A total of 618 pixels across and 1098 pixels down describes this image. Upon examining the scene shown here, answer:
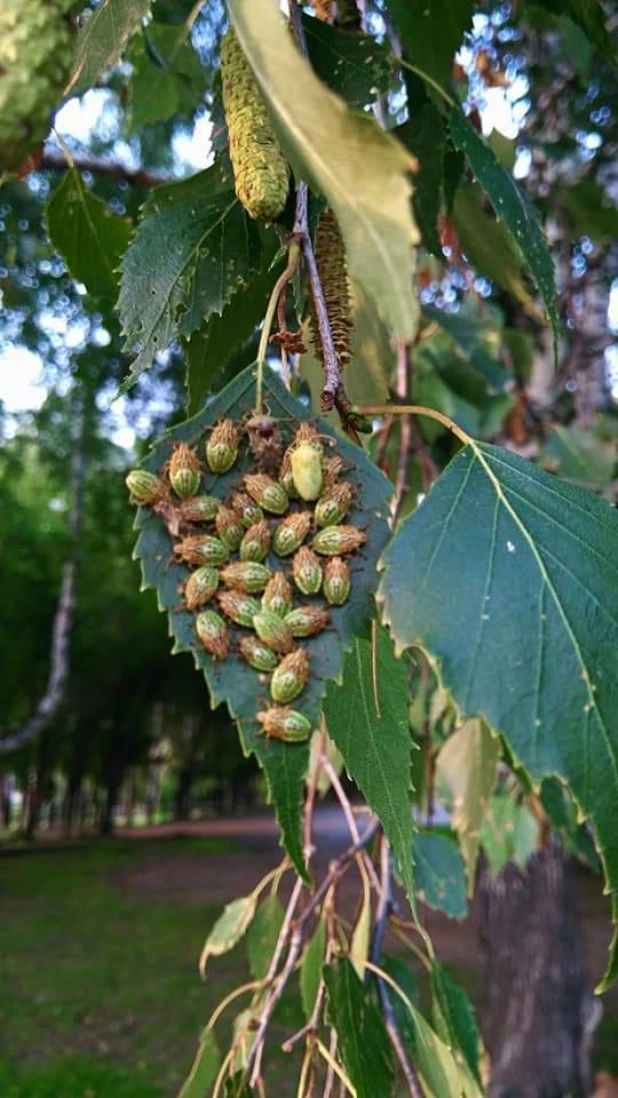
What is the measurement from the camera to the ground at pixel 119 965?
4.68 m

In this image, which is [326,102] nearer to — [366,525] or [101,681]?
[366,525]

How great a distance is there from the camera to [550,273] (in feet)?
2.56

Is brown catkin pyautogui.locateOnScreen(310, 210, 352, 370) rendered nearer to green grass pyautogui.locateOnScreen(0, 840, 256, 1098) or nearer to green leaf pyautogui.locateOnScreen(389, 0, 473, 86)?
green leaf pyautogui.locateOnScreen(389, 0, 473, 86)

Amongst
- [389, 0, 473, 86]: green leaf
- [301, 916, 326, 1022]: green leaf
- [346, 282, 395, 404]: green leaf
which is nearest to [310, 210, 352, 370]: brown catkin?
[346, 282, 395, 404]: green leaf

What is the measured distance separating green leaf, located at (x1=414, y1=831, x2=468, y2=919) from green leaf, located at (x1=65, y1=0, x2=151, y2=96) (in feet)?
3.42

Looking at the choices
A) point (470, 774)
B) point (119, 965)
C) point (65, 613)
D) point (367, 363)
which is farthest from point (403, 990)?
point (119, 965)

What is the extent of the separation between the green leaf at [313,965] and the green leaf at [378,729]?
44cm

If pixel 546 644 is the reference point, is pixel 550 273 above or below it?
above

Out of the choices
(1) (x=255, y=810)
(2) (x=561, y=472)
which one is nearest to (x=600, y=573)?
(2) (x=561, y=472)

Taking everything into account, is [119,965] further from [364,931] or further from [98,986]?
[364,931]

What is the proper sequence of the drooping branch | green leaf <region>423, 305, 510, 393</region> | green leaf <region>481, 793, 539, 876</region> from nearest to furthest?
green leaf <region>423, 305, 510, 393</region> → green leaf <region>481, 793, 539, 876</region> → the drooping branch

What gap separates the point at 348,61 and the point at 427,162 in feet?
0.65

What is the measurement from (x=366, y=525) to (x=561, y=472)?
1.78 metres

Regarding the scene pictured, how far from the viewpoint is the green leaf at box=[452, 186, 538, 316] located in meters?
1.14
